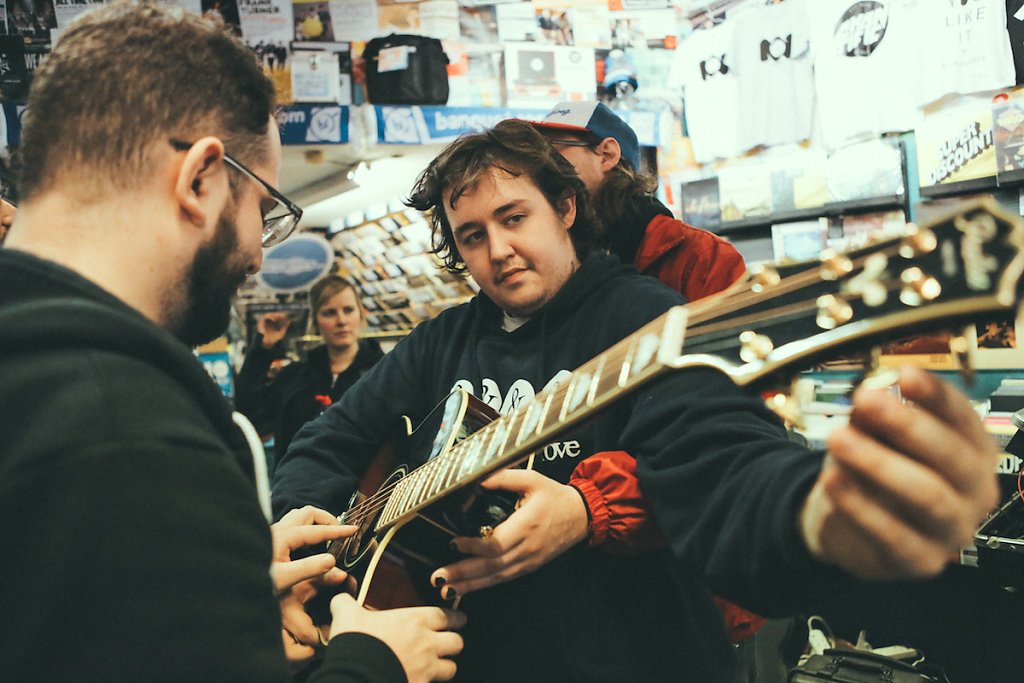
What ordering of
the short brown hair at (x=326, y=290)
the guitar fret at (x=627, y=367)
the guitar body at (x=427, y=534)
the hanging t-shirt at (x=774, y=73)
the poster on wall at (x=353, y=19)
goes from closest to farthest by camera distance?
1. the guitar fret at (x=627, y=367)
2. the guitar body at (x=427, y=534)
3. the hanging t-shirt at (x=774, y=73)
4. the short brown hair at (x=326, y=290)
5. the poster on wall at (x=353, y=19)

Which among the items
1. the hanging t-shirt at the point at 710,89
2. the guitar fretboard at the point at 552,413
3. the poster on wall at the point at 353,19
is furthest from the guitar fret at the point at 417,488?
the poster on wall at the point at 353,19

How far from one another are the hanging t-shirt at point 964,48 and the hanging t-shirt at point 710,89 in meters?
0.90

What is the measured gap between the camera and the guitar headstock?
50 centimetres

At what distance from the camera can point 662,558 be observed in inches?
43.4

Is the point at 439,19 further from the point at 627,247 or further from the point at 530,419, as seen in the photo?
the point at 530,419

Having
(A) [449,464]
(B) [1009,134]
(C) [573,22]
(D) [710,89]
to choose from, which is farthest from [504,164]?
(C) [573,22]

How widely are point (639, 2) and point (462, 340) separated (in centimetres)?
310

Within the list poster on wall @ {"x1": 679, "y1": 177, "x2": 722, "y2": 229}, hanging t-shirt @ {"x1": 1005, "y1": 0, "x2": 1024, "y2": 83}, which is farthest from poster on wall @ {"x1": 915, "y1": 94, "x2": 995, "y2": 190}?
poster on wall @ {"x1": 679, "y1": 177, "x2": 722, "y2": 229}

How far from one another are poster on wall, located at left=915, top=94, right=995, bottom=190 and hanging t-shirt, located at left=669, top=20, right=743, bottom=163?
2.91 ft

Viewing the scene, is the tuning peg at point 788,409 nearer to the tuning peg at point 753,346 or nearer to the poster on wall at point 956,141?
the tuning peg at point 753,346

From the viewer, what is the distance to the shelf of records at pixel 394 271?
4.07 metres

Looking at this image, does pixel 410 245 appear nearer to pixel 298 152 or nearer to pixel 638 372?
pixel 298 152

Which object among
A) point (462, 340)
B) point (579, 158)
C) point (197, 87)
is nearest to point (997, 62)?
point (579, 158)

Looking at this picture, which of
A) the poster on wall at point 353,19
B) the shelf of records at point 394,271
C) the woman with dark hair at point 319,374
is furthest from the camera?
the shelf of records at point 394,271
